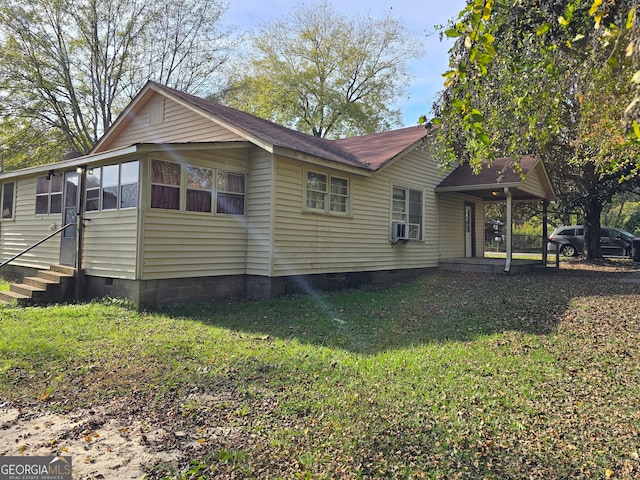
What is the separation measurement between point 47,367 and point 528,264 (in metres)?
A: 13.8

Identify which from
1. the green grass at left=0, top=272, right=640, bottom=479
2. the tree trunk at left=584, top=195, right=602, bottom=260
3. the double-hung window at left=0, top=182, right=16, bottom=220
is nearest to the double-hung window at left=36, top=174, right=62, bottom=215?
the double-hung window at left=0, top=182, right=16, bottom=220

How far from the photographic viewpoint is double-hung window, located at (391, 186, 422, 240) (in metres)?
13.0

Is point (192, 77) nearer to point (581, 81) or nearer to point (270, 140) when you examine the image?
point (270, 140)

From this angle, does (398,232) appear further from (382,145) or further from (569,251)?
(569,251)

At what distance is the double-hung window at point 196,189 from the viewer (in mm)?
8602

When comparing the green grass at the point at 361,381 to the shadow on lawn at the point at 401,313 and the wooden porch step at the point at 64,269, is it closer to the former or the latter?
the shadow on lawn at the point at 401,313

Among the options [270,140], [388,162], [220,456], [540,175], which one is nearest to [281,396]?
[220,456]

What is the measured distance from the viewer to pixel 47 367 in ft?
16.5

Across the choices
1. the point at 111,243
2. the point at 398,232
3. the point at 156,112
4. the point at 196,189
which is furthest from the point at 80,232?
the point at 398,232

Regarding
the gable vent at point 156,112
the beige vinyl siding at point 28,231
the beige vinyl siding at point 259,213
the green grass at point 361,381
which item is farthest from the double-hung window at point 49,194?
the beige vinyl siding at point 259,213

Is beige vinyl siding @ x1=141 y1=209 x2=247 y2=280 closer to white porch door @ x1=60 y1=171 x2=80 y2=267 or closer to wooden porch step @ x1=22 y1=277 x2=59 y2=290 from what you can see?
wooden porch step @ x1=22 y1=277 x2=59 y2=290

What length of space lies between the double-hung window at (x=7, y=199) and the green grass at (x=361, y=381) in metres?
6.08

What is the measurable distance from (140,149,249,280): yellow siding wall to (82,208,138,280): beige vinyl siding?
1.02 ft

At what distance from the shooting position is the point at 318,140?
1388cm
